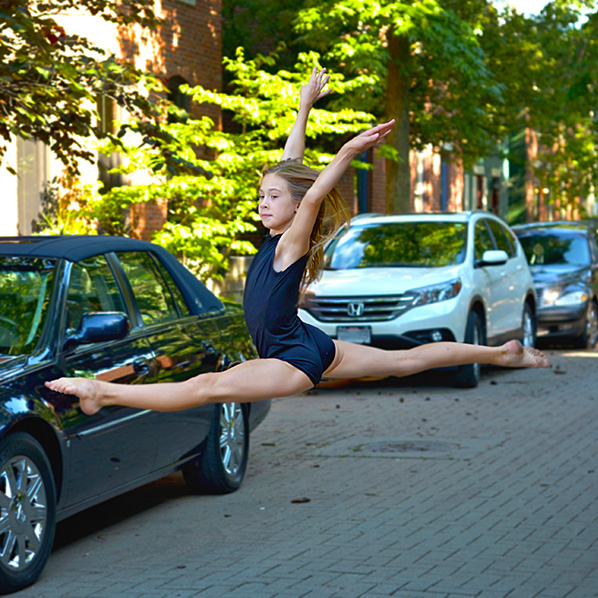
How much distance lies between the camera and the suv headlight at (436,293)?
44.9 ft

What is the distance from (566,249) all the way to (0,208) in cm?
919

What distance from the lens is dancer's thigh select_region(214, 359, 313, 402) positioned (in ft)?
15.1

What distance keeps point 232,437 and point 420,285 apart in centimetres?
587

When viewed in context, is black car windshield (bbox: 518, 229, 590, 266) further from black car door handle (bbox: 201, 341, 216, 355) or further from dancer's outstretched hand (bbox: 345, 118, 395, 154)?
dancer's outstretched hand (bbox: 345, 118, 395, 154)

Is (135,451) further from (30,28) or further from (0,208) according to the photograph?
(0,208)

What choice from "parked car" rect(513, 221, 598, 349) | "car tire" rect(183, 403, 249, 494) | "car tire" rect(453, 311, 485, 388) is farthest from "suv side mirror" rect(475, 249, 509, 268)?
"car tire" rect(183, 403, 249, 494)

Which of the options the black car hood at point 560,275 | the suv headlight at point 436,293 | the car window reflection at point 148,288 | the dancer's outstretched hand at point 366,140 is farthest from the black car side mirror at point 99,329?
the black car hood at point 560,275

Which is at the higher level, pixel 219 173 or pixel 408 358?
pixel 219 173

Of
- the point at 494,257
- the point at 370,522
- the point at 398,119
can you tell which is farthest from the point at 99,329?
the point at 398,119

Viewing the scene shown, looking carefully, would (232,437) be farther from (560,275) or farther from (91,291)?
(560,275)

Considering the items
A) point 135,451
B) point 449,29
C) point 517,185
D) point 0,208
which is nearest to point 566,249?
point 449,29

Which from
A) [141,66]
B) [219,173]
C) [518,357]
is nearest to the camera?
[518,357]

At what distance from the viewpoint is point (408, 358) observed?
17.6 feet

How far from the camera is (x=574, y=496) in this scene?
7.86 m
